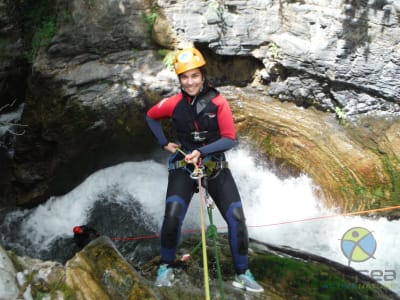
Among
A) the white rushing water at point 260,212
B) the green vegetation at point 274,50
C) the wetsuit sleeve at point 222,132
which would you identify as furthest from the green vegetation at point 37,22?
the wetsuit sleeve at point 222,132

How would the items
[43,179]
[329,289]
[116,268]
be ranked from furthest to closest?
[43,179]
[329,289]
[116,268]

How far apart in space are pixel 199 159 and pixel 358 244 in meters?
2.67

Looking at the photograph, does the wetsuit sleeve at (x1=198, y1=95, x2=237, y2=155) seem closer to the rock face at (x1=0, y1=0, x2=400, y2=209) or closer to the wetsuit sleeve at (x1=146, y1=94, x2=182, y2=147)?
the wetsuit sleeve at (x1=146, y1=94, x2=182, y2=147)

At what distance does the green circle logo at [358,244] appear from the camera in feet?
15.4

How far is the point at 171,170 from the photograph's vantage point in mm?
3859

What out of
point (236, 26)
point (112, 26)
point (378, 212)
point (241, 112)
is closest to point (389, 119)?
point (378, 212)

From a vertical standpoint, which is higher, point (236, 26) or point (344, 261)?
point (236, 26)

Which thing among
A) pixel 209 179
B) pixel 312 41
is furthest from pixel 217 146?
pixel 312 41

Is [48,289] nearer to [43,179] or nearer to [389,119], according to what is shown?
[43,179]

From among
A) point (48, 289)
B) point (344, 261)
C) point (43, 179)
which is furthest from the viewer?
point (43, 179)

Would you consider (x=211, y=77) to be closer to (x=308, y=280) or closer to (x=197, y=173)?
(x=197, y=173)

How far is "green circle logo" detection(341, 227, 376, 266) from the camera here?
15.4ft

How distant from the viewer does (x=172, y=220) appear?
3557 millimetres

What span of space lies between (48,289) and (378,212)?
4532mm
